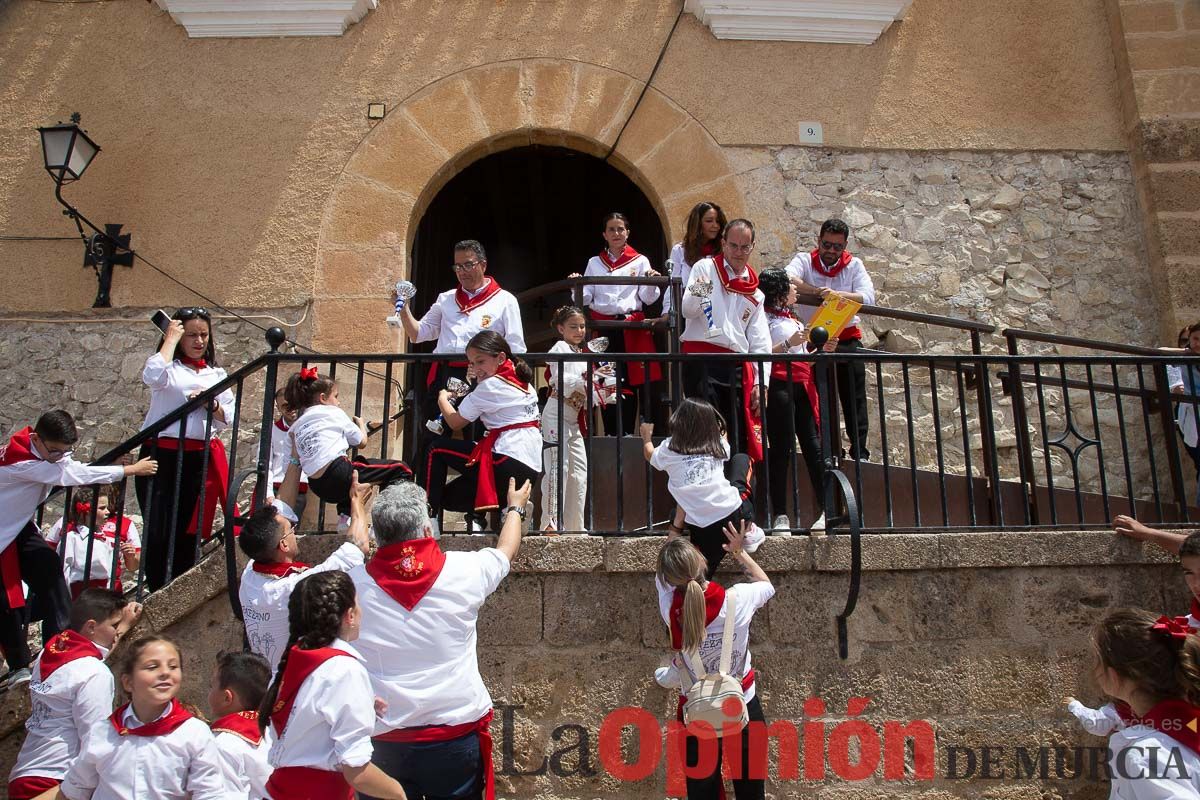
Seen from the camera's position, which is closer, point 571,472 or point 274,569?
point 274,569

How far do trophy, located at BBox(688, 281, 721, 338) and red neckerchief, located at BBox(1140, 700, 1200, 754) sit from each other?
2984mm

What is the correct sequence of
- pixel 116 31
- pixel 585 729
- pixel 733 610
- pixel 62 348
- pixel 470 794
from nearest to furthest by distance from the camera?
1. pixel 470 794
2. pixel 733 610
3. pixel 585 729
4. pixel 62 348
5. pixel 116 31

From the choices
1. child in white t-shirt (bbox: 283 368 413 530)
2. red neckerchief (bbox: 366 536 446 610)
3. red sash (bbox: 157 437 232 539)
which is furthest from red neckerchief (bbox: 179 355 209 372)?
red neckerchief (bbox: 366 536 446 610)

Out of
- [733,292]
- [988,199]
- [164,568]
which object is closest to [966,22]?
[988,199]

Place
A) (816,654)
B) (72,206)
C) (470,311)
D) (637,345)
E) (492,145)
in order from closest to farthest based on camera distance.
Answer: (816,654) < (470,311) < (637,345) < (72,206) < (492,145)

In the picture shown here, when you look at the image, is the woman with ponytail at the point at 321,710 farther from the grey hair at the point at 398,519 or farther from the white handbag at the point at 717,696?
the white handbag at the point at 717,696

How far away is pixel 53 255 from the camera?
7.55m

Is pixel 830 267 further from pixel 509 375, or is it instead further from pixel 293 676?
pixel 293 676

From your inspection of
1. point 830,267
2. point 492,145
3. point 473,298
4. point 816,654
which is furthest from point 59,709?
point 492,145

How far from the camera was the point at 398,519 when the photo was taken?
11.2ft

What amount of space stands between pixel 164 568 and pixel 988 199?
616 centimetres

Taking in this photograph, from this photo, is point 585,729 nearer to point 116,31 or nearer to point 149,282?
point 149,282

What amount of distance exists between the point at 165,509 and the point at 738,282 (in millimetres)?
3181

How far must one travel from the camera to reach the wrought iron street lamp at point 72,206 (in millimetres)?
7098
